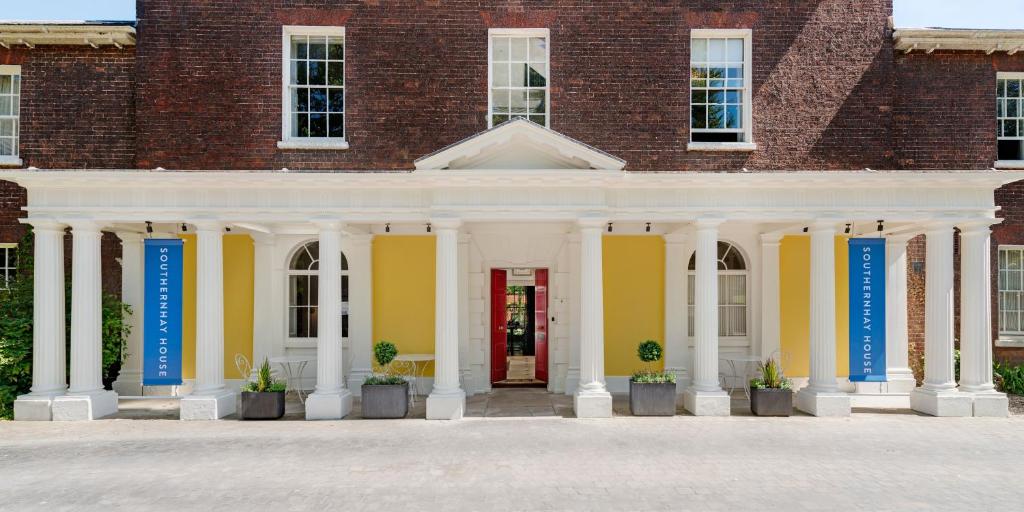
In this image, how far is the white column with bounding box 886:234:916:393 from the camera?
40.3 ft

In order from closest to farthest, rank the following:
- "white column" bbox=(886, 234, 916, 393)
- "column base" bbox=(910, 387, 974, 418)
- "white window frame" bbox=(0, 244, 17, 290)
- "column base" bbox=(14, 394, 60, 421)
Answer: "column base" bbox=(14, 394, 60, 421) < "column base" bbox=(910, 387, 974, 418) < "white column" bbox=(886, 234, 916, 393) < "white window frame" bbox=(0, 244, 17, 290)

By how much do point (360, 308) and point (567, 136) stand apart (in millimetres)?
5708

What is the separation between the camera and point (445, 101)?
12.1 meters

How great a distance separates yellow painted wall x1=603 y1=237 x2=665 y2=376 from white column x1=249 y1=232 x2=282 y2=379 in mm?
7219

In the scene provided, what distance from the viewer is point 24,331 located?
11.0 metres

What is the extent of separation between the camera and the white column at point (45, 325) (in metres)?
10.3

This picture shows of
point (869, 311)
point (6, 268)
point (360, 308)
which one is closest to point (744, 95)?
point (869, 311)

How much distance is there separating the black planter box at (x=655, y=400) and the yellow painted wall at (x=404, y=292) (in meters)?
4.64

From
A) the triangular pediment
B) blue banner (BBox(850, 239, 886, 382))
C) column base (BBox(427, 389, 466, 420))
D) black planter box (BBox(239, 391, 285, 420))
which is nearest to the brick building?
blue banner (BBox(850, 239, 886, 382))

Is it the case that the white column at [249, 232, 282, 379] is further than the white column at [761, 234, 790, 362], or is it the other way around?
the white column at [761, 234, 790, 362]

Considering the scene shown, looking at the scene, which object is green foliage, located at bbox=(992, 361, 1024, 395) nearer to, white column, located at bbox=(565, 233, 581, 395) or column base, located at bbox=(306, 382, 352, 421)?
white column, located at bbox=(565, 233, 581, 395)

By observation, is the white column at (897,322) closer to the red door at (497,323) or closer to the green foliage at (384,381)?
the red door at (497,323)

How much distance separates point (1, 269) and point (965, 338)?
1922cm

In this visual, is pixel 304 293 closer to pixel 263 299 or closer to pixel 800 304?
pixel 263 299
